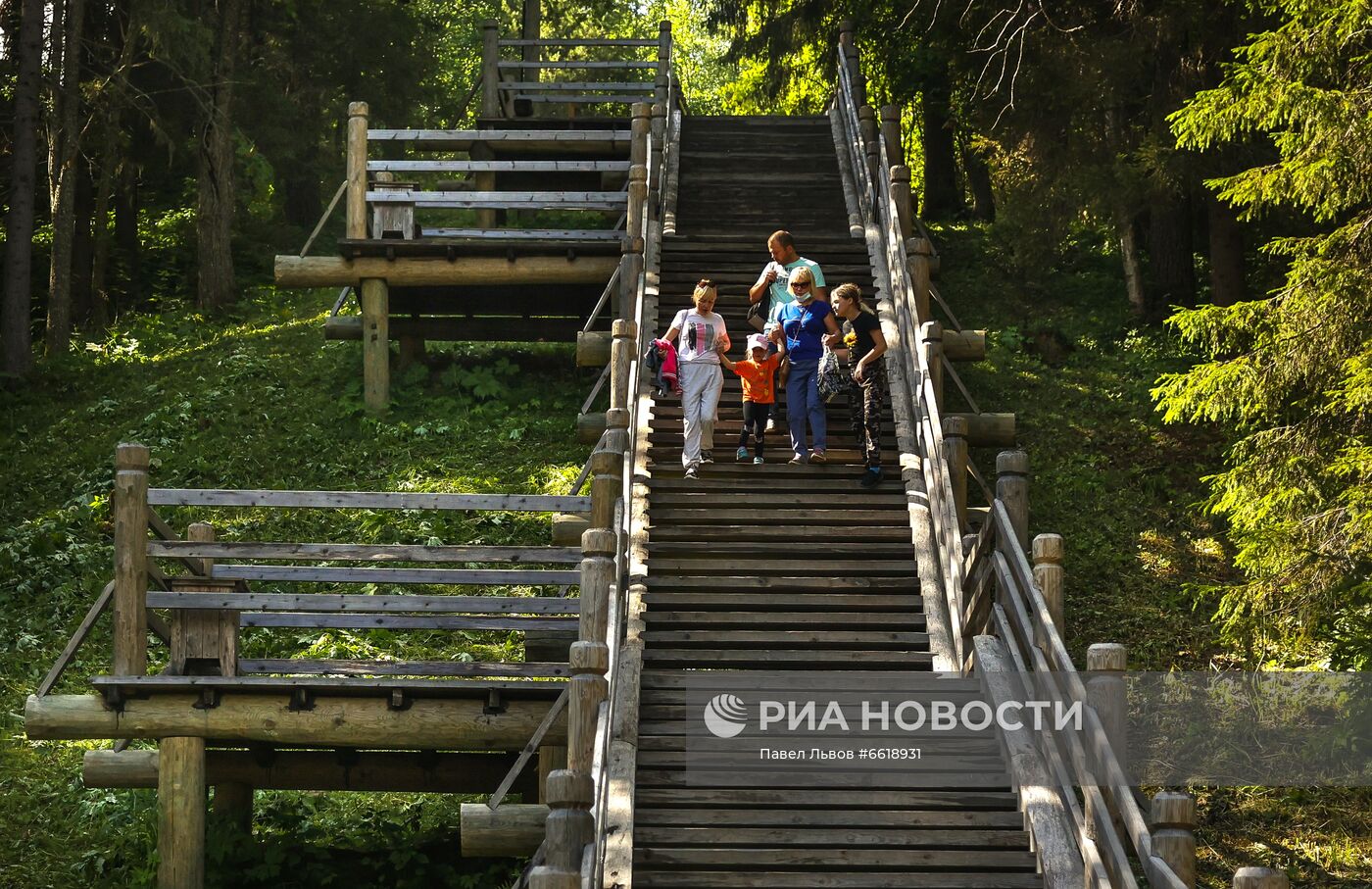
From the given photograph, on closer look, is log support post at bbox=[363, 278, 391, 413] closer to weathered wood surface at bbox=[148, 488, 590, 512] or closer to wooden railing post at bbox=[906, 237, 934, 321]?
wooden railing post at bbox=[906, 237, 934, 321]

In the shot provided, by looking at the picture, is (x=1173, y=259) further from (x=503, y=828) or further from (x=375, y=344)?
(x=503, y=828)

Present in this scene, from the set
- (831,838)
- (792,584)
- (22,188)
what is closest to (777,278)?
(792,584)

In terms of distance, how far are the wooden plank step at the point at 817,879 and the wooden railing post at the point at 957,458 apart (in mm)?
2979

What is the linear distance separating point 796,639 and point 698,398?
2.49 metres

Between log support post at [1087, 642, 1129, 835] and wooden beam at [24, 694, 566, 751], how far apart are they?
4618 millimetres

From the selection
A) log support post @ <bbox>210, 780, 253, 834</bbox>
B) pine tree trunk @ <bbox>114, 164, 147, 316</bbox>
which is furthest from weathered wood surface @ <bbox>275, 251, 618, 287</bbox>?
pine tree trunk @ <bbox>114, 164, 147, 316</bbox>

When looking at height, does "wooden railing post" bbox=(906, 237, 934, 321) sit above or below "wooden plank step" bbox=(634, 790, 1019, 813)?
above

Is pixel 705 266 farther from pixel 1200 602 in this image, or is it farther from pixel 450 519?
pixel 1200 602

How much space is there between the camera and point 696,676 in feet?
31.8

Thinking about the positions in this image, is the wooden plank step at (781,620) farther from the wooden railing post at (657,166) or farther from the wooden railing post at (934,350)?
the wooden railing post at (657,166)

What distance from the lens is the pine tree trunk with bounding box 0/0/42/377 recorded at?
72.2 feet

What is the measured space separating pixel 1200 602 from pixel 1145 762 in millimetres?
2558

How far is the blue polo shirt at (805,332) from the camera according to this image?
1209 cm

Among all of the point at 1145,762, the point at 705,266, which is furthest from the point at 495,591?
the point at 1145,762
